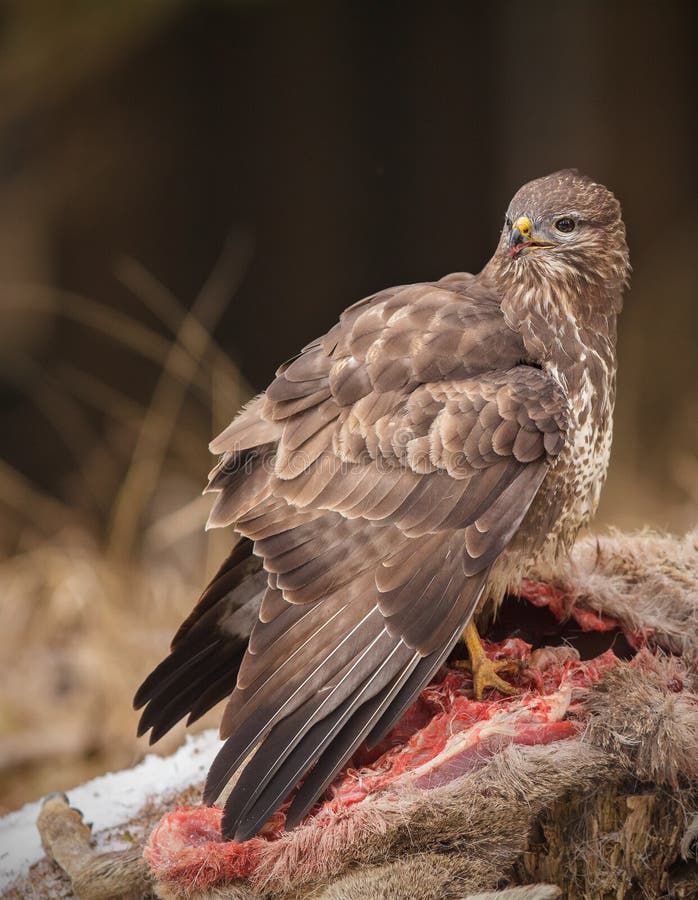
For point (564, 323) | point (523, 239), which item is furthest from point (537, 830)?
point (523, 239)

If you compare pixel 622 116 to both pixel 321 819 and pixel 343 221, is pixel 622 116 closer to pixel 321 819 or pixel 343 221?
pixel 343 221

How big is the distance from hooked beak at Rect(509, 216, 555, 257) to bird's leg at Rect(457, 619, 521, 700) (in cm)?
63

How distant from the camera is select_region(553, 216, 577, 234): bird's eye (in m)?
1.90

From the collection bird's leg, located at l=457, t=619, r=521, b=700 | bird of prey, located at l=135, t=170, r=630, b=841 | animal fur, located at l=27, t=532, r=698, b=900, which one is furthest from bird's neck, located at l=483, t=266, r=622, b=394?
animal fur, located at l=27, t=532, r=698, b=900

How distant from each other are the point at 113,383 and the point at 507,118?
7.11ft

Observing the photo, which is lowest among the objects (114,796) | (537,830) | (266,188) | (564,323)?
(114,796)

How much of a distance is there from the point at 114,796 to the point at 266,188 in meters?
3.66

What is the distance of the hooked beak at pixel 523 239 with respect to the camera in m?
1.88

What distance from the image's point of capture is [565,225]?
1.91m

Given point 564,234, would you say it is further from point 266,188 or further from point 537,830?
point 266,188

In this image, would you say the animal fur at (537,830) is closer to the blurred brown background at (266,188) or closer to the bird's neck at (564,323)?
the bird's neck at (564,323)

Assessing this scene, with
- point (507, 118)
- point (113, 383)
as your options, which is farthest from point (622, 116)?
point (113, 383)

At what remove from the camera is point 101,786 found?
7.50 ft

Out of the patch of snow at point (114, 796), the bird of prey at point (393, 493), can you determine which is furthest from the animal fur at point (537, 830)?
the patch of snow at point (114, 796)
